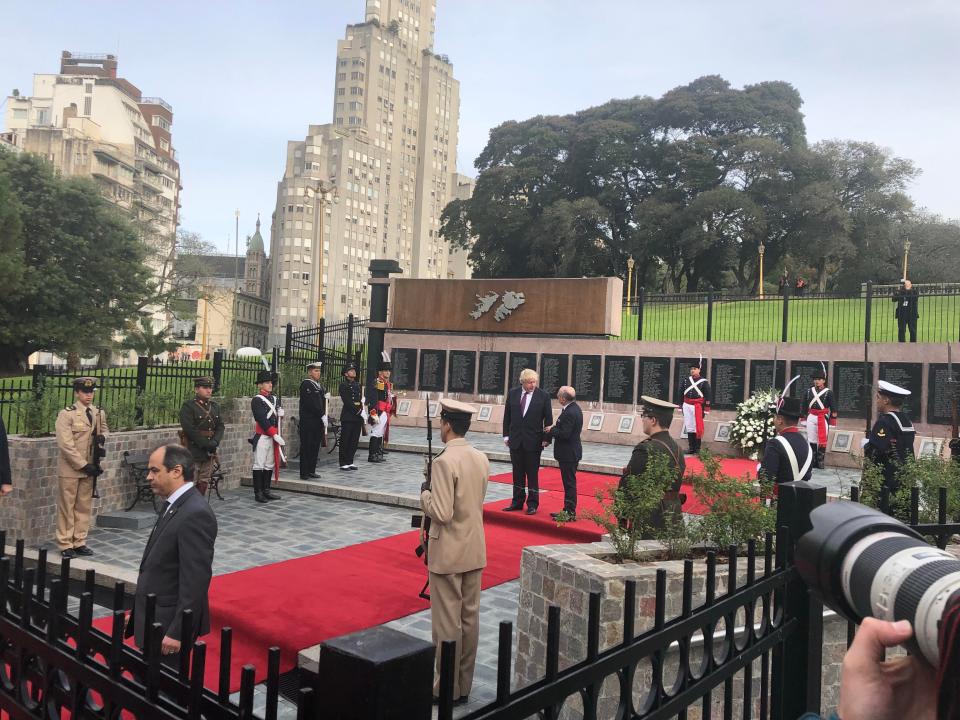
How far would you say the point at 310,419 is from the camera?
13086 millimetres

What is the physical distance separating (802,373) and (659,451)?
11668mm

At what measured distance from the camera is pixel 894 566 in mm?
1368

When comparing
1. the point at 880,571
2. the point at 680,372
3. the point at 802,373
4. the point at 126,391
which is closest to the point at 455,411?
the point at 880,571

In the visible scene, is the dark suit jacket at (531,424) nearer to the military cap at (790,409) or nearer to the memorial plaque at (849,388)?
the military cap at (790,409)

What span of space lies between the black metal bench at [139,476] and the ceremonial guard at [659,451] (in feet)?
24.9

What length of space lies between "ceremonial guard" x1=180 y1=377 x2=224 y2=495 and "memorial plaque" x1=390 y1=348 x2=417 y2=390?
10.2 metres

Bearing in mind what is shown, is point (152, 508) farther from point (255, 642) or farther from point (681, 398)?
point (681, 398)

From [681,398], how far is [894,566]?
16372 millimetres

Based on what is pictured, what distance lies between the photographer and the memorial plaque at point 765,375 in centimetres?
1639

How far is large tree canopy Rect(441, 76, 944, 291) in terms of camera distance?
4444 cm

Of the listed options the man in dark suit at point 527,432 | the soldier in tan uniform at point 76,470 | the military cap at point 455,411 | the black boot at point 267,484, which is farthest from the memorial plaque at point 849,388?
the soldier in tan uniform at point 76,470

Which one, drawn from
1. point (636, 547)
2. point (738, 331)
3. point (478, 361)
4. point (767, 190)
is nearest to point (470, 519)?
point (636, 547)

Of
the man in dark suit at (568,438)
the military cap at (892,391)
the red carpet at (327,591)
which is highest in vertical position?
the military cap at (892,391)

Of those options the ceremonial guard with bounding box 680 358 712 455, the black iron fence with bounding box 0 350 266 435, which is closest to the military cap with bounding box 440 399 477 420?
the black iron fence with bounding box 0 350 266 435
